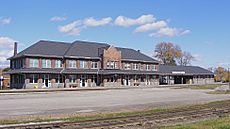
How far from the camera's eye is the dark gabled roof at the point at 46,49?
61.0 m

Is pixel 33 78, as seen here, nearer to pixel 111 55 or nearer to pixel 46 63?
pixel 46 63

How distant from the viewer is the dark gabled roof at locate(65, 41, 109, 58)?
6688cm

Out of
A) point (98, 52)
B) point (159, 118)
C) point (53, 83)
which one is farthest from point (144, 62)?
point (159, 118)

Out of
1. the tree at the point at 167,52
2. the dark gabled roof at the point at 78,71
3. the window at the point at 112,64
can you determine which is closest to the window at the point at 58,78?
the dark gabled roof at the point at 78,71

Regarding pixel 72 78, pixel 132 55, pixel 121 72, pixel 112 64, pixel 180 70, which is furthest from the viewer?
pixel 180 70

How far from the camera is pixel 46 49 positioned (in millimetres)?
63844

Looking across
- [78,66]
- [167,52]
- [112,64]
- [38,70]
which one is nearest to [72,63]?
[78,66]

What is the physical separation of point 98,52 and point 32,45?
1487cm

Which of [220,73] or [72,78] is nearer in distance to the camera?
[72,78]

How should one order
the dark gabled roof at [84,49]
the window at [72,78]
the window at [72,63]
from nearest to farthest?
the window at [72,78] < the window at [72,63] < the dark gabled roof at [84,49]

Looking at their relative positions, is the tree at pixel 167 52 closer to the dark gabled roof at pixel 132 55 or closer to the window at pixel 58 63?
the dark gabled roof at pixel 132 55

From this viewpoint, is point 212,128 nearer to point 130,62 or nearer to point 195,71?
point 130,62

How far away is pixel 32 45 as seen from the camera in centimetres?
6381

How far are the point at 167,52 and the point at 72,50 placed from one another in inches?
2356
